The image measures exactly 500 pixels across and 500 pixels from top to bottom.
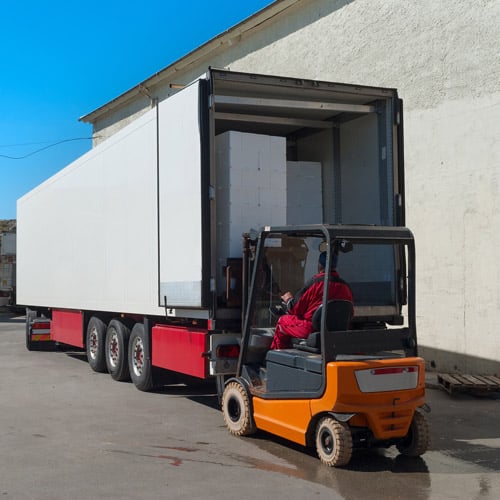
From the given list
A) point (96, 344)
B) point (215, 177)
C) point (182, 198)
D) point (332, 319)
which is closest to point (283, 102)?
point (215, 177)

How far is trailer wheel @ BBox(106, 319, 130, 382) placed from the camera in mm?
10945

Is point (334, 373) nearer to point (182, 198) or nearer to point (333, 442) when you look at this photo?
point (333, 442)

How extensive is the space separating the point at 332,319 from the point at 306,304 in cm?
47

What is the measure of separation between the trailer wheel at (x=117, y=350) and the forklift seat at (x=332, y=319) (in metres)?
5.08

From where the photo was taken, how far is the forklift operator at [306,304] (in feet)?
21.2

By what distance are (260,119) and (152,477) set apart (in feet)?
16.2

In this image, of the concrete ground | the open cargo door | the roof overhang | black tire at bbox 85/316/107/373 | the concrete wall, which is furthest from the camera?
the roof overhang

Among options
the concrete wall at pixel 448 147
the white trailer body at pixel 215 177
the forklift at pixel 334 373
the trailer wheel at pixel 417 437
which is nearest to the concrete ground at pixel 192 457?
the trailer wheel at pixel 417 437

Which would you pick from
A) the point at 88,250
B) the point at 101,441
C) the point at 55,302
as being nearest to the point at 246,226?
the point at 101,441

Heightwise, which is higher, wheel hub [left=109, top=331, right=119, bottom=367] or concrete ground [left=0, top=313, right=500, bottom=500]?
wheel hub [left=109, top=331, right=119, bottom=367]

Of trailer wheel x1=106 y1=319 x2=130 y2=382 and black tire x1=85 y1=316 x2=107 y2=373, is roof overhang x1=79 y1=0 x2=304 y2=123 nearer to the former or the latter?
black tire x1=85 y1=316 x2=107 y2=373

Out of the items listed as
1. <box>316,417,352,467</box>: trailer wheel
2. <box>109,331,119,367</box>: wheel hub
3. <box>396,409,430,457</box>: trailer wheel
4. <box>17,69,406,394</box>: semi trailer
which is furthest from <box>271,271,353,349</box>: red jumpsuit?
<box>109,331,119,367</box>: wheel hub

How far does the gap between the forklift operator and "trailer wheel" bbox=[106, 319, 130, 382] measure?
4390 millimetres

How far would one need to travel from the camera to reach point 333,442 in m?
6.19
